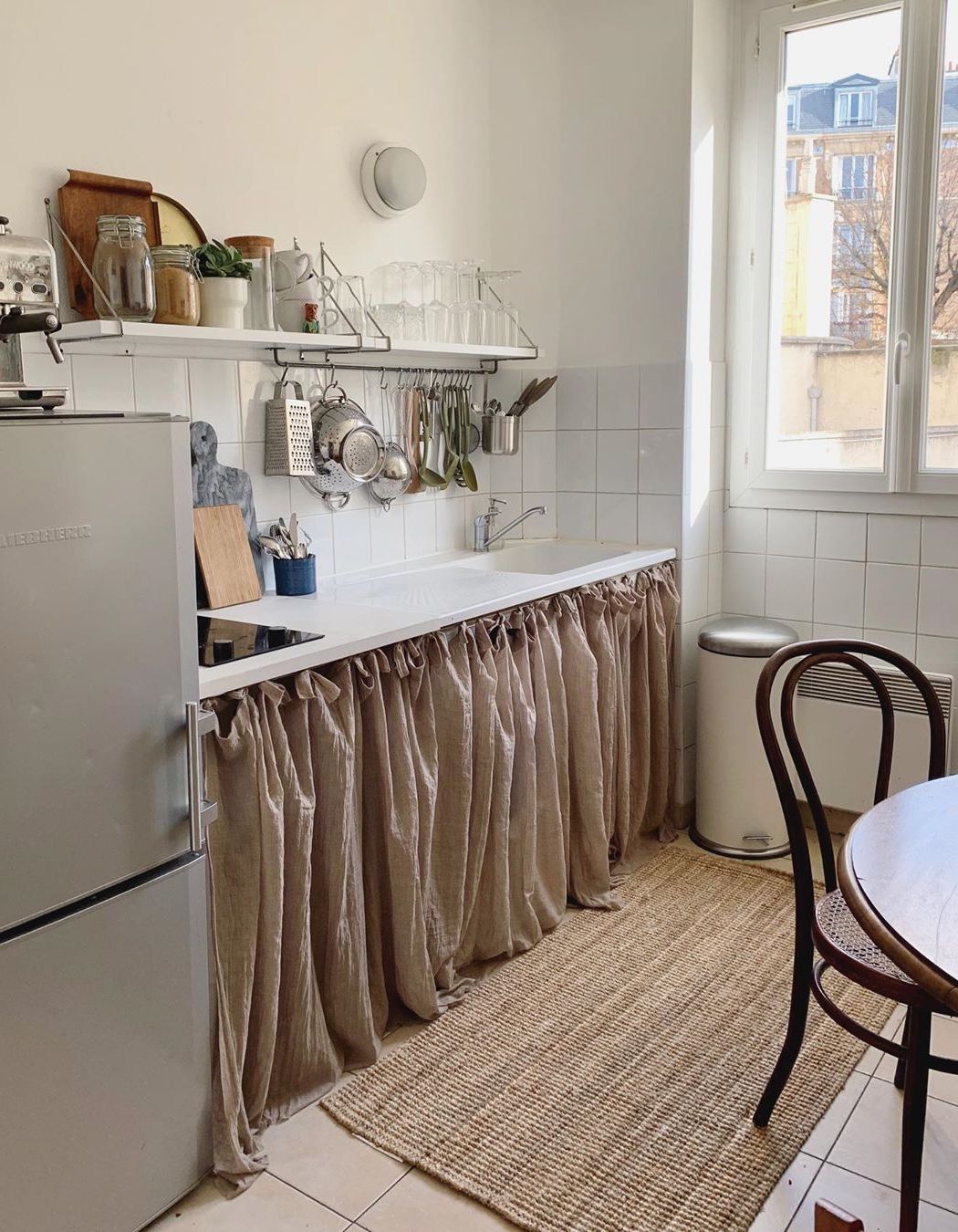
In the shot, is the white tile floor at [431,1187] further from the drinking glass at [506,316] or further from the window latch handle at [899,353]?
the drinking glass at [506,316]

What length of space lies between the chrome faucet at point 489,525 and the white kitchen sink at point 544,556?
0.03 metres

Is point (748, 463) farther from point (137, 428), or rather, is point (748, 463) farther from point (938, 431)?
point (137, 428)

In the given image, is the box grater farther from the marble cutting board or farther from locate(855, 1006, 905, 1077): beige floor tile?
locate(855, 1006, 905, 1077): beige floor tile

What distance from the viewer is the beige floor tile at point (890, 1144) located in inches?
71.5

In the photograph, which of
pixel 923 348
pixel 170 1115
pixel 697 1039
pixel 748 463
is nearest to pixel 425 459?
pixel 748 463

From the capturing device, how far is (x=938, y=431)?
305cm

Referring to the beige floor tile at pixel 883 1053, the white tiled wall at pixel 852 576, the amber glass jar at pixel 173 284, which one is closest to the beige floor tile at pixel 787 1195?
the beige floor tile at pixel 883 1053

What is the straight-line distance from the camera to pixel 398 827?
217cm

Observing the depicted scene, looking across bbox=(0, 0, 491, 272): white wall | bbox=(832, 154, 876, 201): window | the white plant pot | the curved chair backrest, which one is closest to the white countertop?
the white plant pot

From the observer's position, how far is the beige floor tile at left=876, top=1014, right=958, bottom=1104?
2.06 m

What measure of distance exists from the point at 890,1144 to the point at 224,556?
1.73 meters

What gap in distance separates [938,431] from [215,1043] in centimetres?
245

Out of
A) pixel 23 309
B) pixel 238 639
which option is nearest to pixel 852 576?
pixel 238 639

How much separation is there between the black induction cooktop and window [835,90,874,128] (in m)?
2.21
